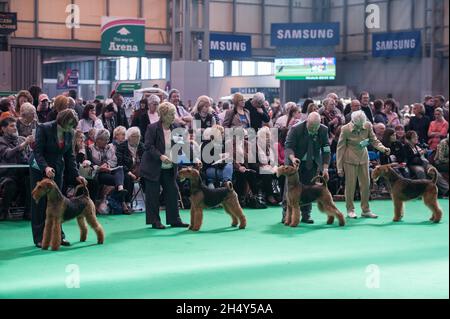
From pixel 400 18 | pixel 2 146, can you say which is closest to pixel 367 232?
pixel 2 146

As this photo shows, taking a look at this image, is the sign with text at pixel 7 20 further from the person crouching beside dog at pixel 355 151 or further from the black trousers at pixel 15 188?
the person crouching beside dog at pixel 355 151

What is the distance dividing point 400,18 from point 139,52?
8.45 m

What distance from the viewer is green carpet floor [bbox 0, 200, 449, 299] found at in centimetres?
578

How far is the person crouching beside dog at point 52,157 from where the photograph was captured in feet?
24.3

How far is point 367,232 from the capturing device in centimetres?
901

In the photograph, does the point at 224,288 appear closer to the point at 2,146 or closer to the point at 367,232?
the point at 367,232

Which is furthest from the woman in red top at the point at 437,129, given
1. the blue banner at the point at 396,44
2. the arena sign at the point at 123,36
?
the blue banner at the point at 396,44

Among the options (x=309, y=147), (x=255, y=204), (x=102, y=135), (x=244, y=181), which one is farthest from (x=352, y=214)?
(x=102, y=135)

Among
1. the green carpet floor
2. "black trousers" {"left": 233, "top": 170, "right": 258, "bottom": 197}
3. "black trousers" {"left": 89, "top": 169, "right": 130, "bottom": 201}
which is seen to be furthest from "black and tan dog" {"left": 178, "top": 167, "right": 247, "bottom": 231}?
"black trousers" {"left": 233, "top": 170, "right": 258, "bottom": 197}

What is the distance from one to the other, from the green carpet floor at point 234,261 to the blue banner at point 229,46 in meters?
15.1

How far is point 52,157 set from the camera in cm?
755

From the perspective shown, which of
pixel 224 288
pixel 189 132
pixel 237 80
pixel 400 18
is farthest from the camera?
pixel 237 80

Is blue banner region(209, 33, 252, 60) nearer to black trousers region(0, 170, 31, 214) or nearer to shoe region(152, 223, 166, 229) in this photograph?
black trousers region(0, 170, 31, 214)

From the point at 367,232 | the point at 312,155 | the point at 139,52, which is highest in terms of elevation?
the point at 139,52
